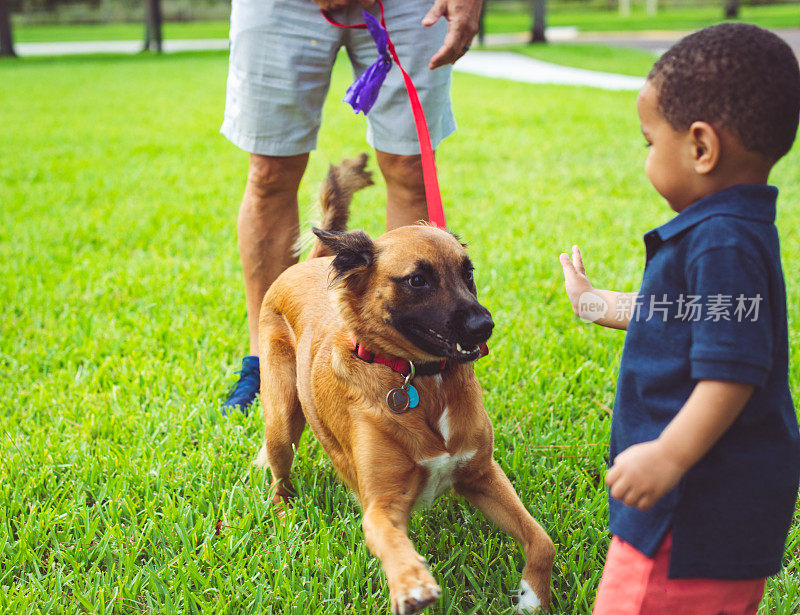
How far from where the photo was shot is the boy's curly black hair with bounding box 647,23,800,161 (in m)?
1.47

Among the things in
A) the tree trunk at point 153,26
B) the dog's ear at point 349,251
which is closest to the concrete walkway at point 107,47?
the tree trunk at point 153,26

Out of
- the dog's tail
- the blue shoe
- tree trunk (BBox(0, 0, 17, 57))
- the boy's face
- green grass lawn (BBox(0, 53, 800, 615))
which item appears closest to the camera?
the boy's face

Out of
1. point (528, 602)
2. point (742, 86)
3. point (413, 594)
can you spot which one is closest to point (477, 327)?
point (413, 594)

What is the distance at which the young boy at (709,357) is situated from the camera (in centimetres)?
147

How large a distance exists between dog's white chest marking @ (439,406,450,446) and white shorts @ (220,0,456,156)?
4.56 ft

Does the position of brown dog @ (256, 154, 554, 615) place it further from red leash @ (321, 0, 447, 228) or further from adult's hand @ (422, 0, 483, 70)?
adult's hand @ (422, 0, 483, 70)

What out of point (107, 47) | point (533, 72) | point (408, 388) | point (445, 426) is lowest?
point (107, 47)

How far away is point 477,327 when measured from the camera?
2.18 metres

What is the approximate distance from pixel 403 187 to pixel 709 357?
7.11ft

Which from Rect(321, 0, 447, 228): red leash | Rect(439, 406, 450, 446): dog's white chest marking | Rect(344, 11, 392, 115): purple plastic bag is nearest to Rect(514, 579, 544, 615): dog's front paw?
Rect(439, 406, 450, 446): dog's white chest marking

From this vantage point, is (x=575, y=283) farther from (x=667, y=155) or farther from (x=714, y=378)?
(x=714, y=378)

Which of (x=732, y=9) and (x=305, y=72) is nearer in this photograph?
(x=305, y=72)

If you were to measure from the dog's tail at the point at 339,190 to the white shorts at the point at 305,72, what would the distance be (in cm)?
20

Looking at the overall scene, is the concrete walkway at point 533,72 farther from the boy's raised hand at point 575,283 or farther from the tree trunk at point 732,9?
the tree trunk at point 732,9
